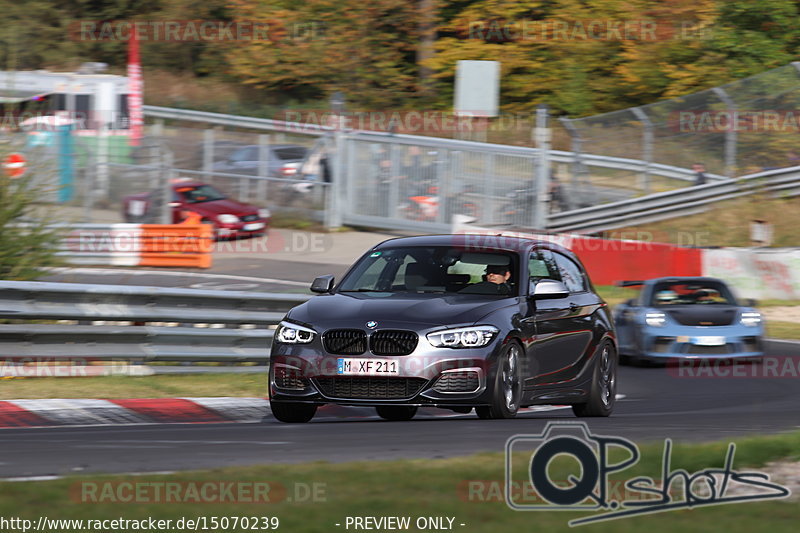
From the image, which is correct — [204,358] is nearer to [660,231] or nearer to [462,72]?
[462,72]

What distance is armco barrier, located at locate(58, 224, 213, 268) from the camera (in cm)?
2583

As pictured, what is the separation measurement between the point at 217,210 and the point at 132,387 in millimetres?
18235

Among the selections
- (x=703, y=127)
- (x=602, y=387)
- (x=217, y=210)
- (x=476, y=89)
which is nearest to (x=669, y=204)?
(x=703, y=127)

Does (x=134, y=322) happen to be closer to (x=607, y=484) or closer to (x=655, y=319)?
(x=607, y=484)

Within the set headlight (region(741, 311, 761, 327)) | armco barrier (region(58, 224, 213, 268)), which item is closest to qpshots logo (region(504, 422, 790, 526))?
headlight (region(741, 311, 761, 327))

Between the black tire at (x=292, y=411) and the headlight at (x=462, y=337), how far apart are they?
1165 millimetres

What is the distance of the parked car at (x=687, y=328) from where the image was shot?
16906mm

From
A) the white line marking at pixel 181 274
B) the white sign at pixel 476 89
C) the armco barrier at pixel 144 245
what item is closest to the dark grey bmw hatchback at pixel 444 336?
the white line marking at pixel 181 274

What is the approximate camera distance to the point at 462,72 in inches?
1056

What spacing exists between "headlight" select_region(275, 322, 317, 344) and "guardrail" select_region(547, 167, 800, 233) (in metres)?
20.4

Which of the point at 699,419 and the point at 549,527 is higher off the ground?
the point at 549,527

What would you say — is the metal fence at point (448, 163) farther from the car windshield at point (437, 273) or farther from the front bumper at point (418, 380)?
the front bumper at point (418, 380)

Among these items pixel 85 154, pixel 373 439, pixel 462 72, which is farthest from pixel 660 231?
pixel 373 439

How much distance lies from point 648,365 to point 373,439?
10.0 metres
